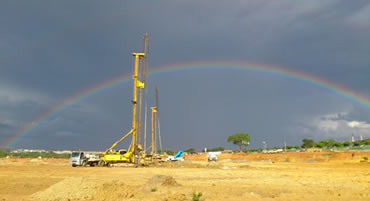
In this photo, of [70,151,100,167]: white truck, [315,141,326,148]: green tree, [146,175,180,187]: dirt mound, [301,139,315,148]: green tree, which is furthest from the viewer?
[301,139,315,148]: green tree

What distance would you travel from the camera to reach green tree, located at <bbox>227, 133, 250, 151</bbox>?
13800 cm

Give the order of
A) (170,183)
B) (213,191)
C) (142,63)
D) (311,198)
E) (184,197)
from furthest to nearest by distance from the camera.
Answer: (142,63) → (170,183) → (213,191) → (311,198) → (184,197)

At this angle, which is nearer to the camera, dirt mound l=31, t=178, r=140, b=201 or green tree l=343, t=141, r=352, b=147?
dirt mound l=31, t=178, r=140, b=201

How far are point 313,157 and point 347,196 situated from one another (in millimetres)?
53288

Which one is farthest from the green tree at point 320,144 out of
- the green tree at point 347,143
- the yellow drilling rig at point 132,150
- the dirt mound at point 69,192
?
the dirt mound at point 69,192

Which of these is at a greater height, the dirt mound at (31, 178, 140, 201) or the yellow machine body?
the yellow machine body

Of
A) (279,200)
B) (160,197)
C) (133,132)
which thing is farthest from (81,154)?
(279,200)

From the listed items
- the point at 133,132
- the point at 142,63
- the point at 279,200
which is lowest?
the point at 279,200

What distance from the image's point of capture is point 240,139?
139m

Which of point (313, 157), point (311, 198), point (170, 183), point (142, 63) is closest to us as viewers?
point (311, 198)

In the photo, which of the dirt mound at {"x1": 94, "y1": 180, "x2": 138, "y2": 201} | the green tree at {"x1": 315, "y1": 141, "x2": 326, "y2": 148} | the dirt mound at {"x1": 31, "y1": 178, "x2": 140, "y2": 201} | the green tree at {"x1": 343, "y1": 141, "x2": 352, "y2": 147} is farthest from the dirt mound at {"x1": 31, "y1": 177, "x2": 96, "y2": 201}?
the green tree at {"x1": 315, "y1": 141, "x2": 326, "y2": 148}

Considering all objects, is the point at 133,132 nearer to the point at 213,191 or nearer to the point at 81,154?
the point at 81,154

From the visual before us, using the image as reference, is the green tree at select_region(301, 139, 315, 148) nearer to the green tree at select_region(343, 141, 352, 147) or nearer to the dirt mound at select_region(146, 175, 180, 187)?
the green tree at select_region(343, 141, 352, 147)

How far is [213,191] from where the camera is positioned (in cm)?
1647
